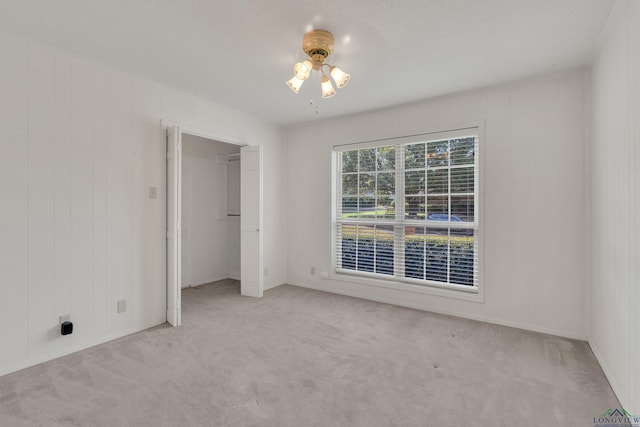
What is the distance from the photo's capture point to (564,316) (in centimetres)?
311

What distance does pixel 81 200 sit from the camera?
9.29ft

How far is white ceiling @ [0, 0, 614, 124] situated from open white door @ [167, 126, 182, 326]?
0.70 m

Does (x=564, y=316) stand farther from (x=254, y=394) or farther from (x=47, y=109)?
(x=47, y=109)

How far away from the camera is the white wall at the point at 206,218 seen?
16.7 ft

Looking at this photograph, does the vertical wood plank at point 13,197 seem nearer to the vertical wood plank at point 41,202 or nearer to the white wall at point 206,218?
the vertical wood plank at point 41,202

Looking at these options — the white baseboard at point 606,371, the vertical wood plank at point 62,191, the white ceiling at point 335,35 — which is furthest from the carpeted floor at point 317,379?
the white ceiling at point 335,35

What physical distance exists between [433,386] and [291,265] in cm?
321

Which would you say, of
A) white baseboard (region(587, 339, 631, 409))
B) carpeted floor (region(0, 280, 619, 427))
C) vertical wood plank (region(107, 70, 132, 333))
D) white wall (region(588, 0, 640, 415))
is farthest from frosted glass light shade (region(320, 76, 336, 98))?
white baseboard (region(587, 339, 631, 409))

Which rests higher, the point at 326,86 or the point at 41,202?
the point at 326,86

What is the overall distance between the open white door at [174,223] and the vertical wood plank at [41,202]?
978 millimetres

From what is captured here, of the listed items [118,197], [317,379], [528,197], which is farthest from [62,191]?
[528,197]

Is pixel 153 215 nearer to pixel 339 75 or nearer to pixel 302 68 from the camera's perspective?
pixel 302 68

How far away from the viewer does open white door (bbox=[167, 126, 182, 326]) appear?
11.0ft

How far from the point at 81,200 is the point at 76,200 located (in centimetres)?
4
